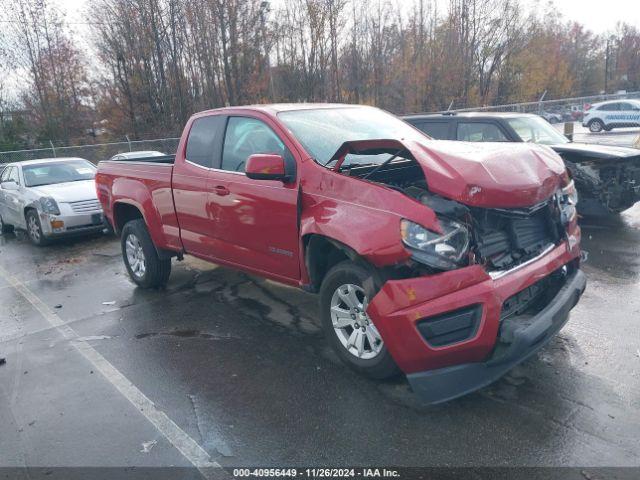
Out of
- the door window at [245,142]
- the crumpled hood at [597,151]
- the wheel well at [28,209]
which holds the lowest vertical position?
the wheel well at [28,209]

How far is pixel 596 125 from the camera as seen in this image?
89.1 feet

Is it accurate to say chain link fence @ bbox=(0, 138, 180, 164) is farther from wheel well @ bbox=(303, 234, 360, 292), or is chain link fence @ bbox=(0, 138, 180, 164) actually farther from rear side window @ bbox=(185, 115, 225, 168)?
wheel well @ bbox=(303, 234, 360, 292)

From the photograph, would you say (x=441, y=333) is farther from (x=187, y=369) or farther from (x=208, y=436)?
(x=187, y=369)

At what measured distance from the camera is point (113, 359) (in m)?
4.39

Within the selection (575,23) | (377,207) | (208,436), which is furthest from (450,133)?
(575,23)

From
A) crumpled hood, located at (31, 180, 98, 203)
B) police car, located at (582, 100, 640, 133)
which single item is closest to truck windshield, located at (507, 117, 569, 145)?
crumpled hood, located at (31, 180, 98, 203)

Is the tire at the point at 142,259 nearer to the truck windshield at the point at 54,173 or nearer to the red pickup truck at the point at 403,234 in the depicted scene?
the red pickup truck at the point at 403,234

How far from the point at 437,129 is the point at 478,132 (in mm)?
672

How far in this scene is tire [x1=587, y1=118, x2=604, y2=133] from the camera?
27.0 m

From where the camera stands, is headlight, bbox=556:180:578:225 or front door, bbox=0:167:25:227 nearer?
headlight, bbox=556:180:578:225

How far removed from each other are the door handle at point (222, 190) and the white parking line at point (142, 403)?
1755 mm

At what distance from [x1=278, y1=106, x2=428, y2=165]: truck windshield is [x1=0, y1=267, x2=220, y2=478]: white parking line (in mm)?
2165

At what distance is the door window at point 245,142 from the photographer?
4.35m

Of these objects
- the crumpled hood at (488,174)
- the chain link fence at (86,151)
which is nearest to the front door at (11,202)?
the crumpled hood at (488,174)
